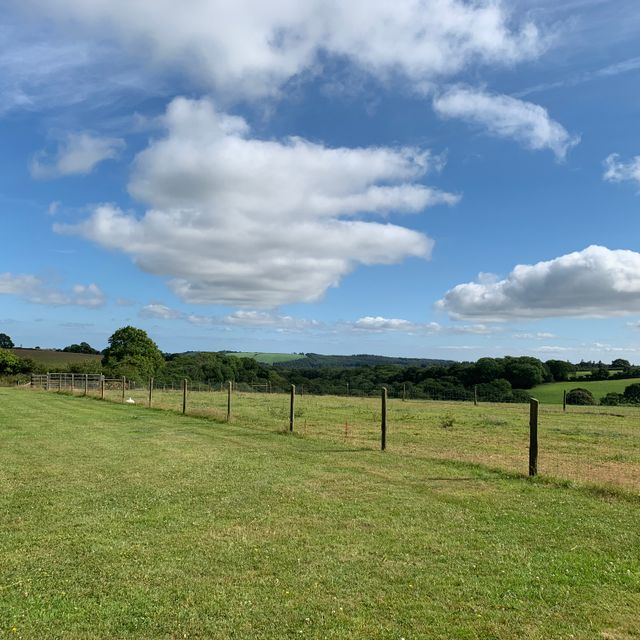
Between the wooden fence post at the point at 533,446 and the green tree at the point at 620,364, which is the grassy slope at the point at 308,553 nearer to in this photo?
the wooden fence post at the point at 533,446

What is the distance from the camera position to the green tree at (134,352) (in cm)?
8500

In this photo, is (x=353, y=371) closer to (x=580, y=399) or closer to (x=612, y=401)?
(x=580, y=399)

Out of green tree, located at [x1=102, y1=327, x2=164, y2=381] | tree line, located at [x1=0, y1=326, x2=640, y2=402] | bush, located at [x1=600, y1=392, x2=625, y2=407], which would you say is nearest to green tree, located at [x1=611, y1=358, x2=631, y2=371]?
tree line, located at [x1=0, y1=326, x2=640, y2=402]

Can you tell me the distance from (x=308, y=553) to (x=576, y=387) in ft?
239

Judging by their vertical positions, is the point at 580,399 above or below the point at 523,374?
below

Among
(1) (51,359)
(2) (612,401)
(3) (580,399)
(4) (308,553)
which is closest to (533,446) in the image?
(4) (308,553)

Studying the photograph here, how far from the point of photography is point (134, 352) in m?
87.8

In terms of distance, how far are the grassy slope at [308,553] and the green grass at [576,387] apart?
56.8 meters

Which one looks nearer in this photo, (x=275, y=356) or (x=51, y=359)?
(x=51, y=359)

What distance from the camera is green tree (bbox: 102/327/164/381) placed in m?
85.0

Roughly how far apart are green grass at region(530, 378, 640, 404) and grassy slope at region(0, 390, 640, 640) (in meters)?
56.8

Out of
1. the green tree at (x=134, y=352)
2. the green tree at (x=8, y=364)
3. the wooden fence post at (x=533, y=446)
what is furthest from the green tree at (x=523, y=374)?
the wooden fence post at (x=533, y=446)

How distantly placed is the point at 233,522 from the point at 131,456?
636cm

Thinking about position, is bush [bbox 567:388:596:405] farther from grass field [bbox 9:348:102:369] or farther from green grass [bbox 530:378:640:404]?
grass field [bbox 9:348:102:369]
